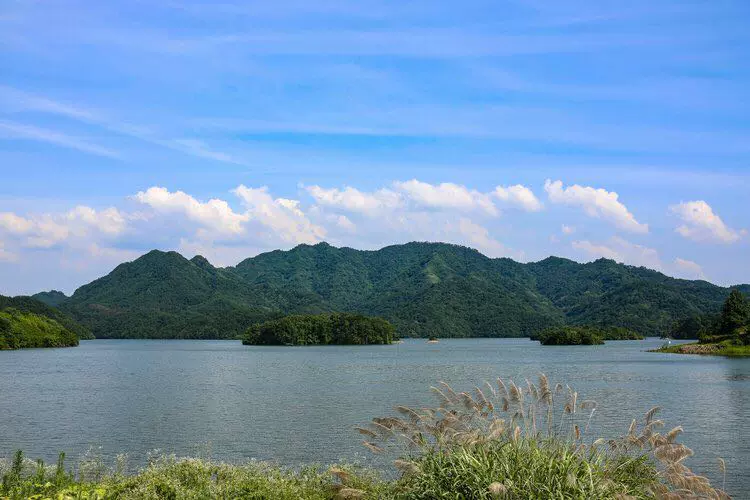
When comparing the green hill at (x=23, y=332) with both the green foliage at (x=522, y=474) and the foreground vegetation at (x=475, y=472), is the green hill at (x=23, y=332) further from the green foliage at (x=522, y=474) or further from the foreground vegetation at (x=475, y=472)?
the green foliage at (x=522, y=474)

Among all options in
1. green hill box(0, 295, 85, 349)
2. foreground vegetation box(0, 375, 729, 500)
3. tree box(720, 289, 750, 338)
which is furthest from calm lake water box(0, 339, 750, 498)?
green hill box(0, 295, 85, 349)

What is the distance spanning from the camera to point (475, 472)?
12383 mm

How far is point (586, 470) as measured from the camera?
12289 millimetres

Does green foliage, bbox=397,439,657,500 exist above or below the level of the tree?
below

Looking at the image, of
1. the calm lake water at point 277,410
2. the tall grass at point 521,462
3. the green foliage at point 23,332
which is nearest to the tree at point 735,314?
the calm lake water at point 277,410

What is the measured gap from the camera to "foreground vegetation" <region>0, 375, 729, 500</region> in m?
11.8

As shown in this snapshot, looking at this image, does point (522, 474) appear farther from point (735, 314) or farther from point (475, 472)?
point (735, 314)

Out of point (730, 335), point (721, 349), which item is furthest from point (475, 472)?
point (730, 335)

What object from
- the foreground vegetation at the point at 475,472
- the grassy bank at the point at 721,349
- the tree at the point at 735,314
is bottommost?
the grassy bank at the point at 721,349

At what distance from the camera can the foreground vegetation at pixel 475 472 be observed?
11781mm

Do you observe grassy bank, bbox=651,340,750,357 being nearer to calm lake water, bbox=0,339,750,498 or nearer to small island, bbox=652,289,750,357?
small island, bbox=652,289,750,357

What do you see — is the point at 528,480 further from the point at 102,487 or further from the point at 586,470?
the point at 102,487

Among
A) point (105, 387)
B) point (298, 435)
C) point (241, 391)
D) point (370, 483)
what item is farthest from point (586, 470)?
point (105, 387)

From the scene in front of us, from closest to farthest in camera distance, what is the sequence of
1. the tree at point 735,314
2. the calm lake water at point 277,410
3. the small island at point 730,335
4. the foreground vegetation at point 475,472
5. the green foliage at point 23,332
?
the foreground vegetation at point 475,472 < the calm lake water at point 277,410 < the small island at point 730,335 < the tree at point 735,314 < the green foliage at point 23,332
